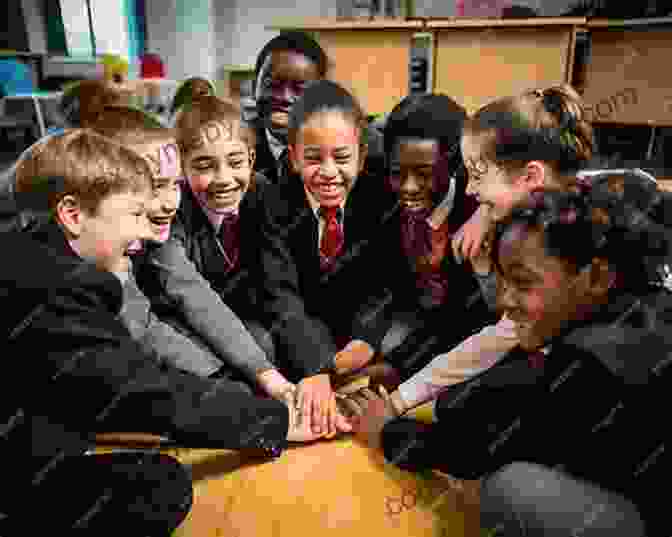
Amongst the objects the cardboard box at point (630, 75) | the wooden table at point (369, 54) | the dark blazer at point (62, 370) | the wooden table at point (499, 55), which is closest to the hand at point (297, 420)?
the dark blazer at point (62, 370)

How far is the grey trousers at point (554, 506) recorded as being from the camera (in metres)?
0.68

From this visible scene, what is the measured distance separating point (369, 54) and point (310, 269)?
4.89 ft

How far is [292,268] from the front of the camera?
4.25 ft

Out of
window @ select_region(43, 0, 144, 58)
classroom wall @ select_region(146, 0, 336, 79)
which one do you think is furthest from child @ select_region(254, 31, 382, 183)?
window @ select_region(43, 0, 144, 58)

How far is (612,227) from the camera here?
697mm

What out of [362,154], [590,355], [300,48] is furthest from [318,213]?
[590,355]

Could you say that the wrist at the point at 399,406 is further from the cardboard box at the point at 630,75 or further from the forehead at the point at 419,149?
the cardboard box at the point at 630,75

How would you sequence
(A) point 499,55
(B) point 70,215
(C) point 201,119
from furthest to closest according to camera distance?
(A) point 499,55 < (C) point 201,119 < (B) point 70,215

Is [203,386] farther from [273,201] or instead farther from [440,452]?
[273,201]

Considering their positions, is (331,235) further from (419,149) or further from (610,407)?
(610,407)

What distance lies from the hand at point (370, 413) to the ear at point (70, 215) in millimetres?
592

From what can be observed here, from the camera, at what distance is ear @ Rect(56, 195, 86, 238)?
837 mm

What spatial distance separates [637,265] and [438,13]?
447 centimetres

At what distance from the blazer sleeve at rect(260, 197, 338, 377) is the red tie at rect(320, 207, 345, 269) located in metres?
0.08
